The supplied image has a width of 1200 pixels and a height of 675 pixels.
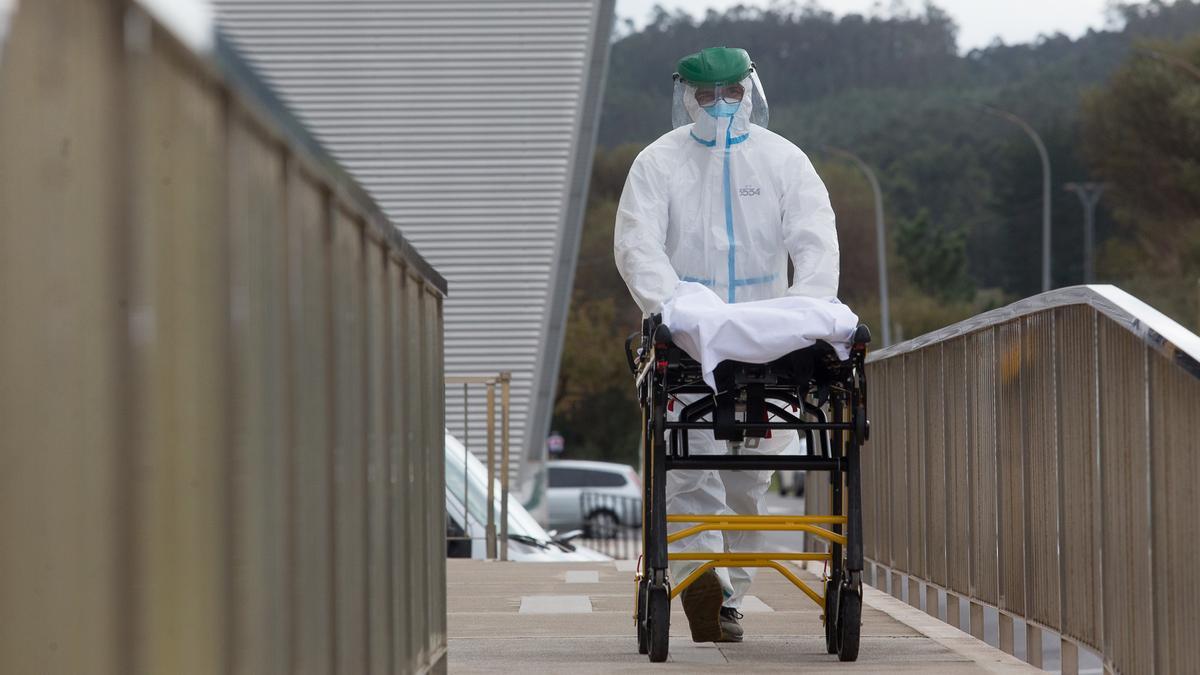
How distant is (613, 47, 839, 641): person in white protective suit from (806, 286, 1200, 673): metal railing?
27.9 inches

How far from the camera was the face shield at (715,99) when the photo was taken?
6688mm

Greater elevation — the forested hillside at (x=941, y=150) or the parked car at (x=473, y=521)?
the forested hillside at (x=941, y=150)

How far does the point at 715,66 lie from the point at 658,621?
80.8 inches

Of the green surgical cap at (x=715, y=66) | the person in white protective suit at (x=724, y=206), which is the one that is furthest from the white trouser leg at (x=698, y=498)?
the green surgical cap at (x=715, y=66)

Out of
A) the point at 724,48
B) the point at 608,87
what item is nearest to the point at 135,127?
the point at 724,48

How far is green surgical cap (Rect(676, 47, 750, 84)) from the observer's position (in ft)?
21.9

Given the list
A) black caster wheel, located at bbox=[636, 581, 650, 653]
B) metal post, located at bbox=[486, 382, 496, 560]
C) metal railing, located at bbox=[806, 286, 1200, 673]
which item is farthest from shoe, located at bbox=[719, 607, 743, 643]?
metal post, located at bbox=[486, 382, 496, 560]

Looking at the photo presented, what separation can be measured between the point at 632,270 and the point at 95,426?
14.9ft

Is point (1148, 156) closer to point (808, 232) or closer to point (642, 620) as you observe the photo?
point (808, 232)

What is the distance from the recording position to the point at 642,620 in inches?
236

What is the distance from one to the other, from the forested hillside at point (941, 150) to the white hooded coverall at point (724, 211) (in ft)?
145

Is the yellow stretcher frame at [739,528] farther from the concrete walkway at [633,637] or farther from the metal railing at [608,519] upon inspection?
the metal railing at [608,519]

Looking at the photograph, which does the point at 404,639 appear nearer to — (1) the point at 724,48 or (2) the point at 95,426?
(2) the point at 95,426

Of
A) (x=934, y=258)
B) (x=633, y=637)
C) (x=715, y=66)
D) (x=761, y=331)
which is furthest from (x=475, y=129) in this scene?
(x=934, y=258)
